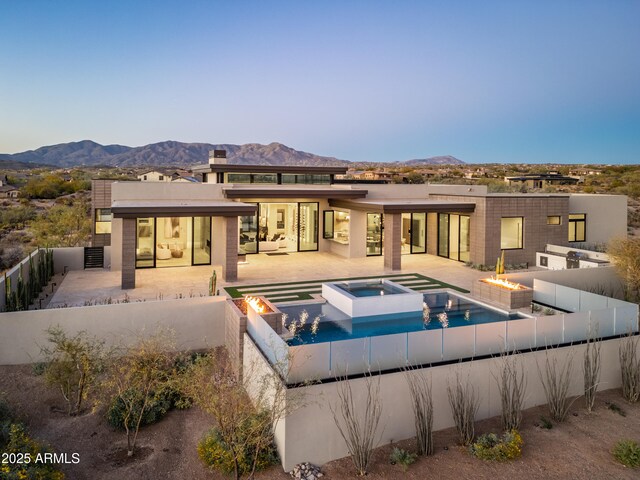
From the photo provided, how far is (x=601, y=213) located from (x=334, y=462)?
20.7 m

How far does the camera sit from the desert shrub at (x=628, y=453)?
25.5 ft

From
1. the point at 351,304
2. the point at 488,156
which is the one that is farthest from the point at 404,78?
the point at 488,156

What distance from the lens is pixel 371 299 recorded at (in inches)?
476

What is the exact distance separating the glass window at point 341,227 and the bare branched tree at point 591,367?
12481 millimetres

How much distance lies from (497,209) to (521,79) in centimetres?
5081

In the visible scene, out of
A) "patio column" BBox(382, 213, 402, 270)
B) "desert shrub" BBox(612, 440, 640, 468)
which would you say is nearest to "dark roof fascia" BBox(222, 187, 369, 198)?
"patio column" BBox(382, 213, 402, 270)

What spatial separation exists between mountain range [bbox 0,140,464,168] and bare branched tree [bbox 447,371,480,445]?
106802 mm

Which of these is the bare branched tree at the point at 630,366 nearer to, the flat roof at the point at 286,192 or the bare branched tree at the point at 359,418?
the bare branched tree at the point at 359,418

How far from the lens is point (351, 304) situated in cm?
1198

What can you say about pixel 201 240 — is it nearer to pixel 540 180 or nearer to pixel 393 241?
pixel 393 241

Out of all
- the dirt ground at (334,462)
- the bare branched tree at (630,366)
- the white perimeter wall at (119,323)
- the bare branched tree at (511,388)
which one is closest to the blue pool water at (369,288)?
the white perimeter wall at (119,323)

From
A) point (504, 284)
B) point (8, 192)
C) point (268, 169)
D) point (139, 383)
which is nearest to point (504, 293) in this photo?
point (504, 284)

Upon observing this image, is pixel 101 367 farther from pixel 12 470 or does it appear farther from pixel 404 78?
pixel 404 78

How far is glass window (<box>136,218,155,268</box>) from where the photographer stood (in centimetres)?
1802
